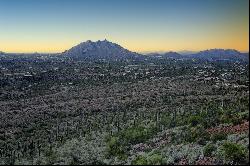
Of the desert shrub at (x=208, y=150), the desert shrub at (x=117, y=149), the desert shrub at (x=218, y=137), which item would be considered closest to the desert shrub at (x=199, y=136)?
the desert shrub at (x=218, y=137)

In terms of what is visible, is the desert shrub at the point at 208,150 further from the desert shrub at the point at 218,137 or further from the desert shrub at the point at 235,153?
the desert shrub at the point at 218,137

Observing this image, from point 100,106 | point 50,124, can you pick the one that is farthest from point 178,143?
point 100,106

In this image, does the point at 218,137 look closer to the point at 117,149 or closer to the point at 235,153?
the point at 235,153

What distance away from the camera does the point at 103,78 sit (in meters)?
183

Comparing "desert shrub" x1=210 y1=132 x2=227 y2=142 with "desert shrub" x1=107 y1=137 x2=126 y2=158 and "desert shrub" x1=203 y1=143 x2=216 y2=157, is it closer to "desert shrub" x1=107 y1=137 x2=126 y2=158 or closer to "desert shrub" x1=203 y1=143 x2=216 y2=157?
"desert shrub" x1=203 y1=143 x2=216 y2=157

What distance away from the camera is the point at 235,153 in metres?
25.2

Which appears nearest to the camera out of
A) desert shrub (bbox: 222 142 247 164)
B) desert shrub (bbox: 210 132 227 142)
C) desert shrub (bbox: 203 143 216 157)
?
desert shrub (bbox: 222 142 247 164)

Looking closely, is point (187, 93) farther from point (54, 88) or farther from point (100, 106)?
point (54, 88)

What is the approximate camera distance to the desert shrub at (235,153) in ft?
81.0

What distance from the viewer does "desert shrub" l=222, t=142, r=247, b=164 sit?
24.7 metres

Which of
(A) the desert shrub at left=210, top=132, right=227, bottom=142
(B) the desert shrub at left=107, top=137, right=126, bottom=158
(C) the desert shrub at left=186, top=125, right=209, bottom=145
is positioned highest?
(A) the desert shrub at left=210, top=132, right=227, bottom=142

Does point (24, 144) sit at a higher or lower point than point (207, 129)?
lower

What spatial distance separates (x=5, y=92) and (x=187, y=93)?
2554 inches

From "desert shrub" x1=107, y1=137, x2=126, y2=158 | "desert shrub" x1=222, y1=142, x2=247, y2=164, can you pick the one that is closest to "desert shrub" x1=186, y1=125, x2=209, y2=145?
"desert shrub" x1=222, y1=142, x2=247, y2=164
